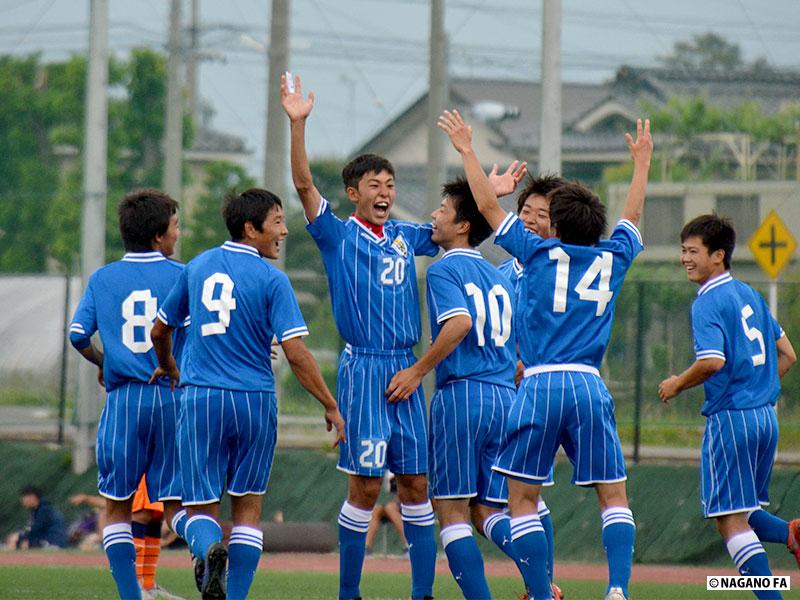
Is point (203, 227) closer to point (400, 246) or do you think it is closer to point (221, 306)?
point (400, 246)

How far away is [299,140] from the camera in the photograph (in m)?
7.84

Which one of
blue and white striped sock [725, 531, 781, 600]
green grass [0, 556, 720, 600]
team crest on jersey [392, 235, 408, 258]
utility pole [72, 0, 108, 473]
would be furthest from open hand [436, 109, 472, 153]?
utility pole [72, 0, 108, 473]

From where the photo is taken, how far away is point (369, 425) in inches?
311

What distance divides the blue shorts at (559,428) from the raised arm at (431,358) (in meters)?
0.55

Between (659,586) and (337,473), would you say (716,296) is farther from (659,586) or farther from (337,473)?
(337,473)

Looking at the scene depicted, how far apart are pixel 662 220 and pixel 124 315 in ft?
86.0

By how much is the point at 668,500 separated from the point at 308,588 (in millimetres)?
4975

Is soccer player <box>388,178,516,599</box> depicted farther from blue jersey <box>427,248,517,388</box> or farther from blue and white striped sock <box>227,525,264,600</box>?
blue and white striped sock <box>227,525,264,600</box>

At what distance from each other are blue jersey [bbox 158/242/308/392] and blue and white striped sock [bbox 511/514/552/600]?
1.49 meters

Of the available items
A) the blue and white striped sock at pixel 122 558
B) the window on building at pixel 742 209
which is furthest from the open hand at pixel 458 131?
the window on building at pixel 742 209

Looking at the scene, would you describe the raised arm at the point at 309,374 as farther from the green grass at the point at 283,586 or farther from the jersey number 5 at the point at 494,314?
the green grass at the point at 283,586

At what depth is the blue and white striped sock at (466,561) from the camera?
775 cm

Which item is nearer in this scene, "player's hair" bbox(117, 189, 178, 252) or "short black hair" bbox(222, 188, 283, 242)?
"short black hair" bbox(222, 188, 283, 242)

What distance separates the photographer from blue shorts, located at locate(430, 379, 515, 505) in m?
7.93
